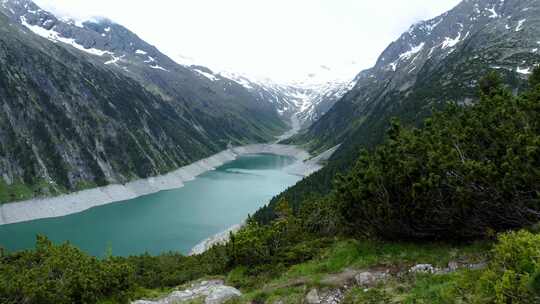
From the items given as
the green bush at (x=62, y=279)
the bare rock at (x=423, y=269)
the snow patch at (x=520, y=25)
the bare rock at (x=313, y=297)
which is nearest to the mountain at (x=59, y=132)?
the green bush at (x=62, y=279)

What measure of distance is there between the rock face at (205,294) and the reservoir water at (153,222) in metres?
52.7

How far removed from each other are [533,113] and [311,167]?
572 feet

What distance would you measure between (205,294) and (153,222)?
3243 inches

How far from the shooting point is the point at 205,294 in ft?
75.2

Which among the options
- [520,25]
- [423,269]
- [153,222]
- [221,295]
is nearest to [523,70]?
[520,25]

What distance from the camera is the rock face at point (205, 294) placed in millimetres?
21509

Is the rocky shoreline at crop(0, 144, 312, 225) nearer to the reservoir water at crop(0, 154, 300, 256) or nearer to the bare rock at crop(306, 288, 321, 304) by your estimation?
the reservoir water at crop(0, 154, 300, 256)

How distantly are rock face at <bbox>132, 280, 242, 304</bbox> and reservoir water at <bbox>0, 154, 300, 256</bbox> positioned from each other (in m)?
52.7

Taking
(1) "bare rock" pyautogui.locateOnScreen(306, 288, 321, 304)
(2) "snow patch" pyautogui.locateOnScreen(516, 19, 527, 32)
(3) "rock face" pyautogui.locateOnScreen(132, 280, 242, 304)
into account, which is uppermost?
(2) "snow patch" pyautogui.locateOnScreen(516, 19, 527, 32)

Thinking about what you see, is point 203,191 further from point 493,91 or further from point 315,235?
point 493,91

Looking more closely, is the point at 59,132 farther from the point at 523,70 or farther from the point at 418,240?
the point at 523,70

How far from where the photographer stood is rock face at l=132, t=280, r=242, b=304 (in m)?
21.5

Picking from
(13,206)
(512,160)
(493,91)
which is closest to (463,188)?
(512,160)

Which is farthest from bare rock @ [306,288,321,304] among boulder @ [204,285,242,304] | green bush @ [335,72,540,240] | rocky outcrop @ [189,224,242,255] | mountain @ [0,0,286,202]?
mountain @ [0,0,286,202]
